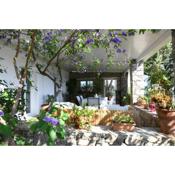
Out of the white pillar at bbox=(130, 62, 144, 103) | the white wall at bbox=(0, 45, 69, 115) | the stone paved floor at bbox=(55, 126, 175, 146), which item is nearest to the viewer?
the stone paved floor at bbox=(55, 126, 175, 146)

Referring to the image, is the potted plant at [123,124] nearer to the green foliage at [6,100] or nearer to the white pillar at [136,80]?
the green foliage at [6,100]

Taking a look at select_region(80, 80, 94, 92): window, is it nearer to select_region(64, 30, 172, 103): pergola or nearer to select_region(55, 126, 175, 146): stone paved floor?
select_region(64, 30, 172, 103): pergola

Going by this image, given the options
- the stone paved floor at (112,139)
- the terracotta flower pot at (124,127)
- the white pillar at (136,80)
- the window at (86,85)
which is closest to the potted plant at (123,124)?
the terracotta flower pot at (124,127)

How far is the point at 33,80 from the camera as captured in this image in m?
9.01

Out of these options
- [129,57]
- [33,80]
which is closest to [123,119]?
[33,80]

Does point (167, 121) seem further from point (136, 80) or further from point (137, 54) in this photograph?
point (136, 80)

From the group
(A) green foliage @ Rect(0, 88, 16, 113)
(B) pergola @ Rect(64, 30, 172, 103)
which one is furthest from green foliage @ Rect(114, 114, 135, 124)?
(B) pergola @ Rect(64, 30, 172, 103)

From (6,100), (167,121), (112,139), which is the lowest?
(112,139)

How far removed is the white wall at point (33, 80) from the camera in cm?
689

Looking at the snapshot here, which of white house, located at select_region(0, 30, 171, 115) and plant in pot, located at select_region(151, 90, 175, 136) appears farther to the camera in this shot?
white house, located at select_region(0, 30, 171, 115)

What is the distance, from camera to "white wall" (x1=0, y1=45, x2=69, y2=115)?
6.89 metres
